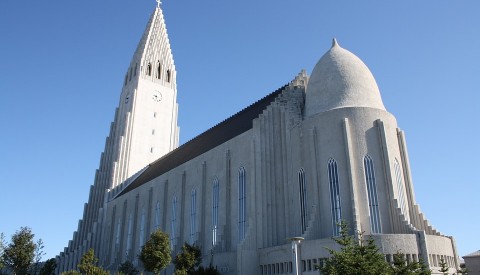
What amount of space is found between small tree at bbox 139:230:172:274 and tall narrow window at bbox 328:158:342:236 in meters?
11.7

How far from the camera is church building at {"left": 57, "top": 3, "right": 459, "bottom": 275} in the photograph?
28.1 m

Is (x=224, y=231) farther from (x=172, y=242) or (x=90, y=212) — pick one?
(x=90, y=212)

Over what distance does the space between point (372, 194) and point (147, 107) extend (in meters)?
46.2

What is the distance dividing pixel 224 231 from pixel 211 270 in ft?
17.9

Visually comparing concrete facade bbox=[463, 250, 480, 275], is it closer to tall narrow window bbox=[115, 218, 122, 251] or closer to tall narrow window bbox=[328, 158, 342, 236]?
tall narrow window bbox=[328, 158, 342, 236]

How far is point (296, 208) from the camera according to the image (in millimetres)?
31188

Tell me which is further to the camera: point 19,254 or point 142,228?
point 142,228

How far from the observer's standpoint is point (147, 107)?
67688 millimetres

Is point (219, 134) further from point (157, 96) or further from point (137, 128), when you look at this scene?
point (157, 96)

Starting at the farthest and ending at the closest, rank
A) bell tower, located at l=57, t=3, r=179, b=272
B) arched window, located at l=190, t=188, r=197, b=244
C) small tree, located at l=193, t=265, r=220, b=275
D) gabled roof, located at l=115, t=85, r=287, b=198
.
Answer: bell tower, located at l=57, t=3, r=179, b=272 → gabled roof, located at l=115, t=85, r=287, b=198 → arched window, located at l=190, t=188, r=197, b=244 → small tree, located at l=193, t=265, r=220, b=275

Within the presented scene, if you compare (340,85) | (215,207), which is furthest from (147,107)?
(340,85)

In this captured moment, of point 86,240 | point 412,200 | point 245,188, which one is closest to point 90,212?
point 86,240

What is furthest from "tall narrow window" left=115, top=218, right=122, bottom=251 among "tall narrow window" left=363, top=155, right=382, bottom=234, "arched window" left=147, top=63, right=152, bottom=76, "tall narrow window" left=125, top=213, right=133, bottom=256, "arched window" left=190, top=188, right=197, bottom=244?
"tall narrow window" left=363, top=155, right=382, bottom=234

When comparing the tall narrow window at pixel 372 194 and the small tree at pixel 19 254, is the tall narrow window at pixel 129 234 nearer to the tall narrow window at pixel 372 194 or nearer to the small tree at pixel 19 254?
the small tree at pixel 19 254
